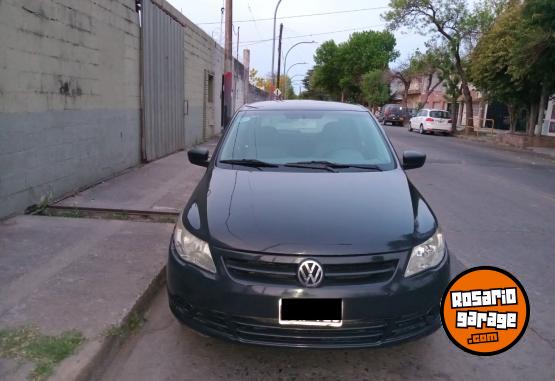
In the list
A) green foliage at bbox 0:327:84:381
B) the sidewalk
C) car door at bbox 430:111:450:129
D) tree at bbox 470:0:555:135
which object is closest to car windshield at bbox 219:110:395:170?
the sidewalk

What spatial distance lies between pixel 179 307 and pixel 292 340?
725mm

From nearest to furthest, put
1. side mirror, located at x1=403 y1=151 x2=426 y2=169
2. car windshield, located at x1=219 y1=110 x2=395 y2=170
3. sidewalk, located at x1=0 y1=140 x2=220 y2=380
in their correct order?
sidewalk, located at x1=0 y1=140 x2=220 y2=380 < car windshield, located at x1=219 y1=110 x2=395 y2=170 < side mirror, located at x1=403 y1=151 x2=426 y2=169

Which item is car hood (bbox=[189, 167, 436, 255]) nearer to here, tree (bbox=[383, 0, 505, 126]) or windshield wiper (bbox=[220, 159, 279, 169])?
windshield wiper (bbox=[220, 159, 279, 169])

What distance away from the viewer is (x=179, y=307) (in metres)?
2.99

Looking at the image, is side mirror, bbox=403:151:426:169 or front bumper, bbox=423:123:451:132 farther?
front bumper, bbox=423:123:451:132

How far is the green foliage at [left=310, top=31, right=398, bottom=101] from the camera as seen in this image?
6744 centimetres

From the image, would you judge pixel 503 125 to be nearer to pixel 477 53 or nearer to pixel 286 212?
pixel 477 53

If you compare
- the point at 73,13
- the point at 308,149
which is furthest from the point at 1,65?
the point at 308,149

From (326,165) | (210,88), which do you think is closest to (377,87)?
(210,88)

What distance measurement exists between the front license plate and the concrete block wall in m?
4.15

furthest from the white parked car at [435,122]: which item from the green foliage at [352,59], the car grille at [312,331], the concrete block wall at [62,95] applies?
the green foliage at [352,59]

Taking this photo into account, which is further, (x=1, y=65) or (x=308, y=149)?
(x=1, y=65)

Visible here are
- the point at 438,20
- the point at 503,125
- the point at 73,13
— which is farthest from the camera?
the point at 503,125

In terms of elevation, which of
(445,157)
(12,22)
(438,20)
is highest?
(438,20)
